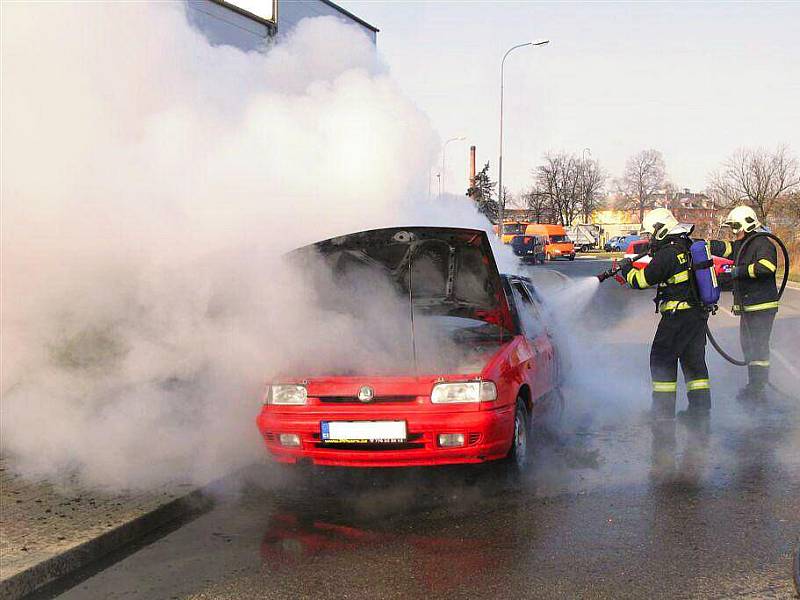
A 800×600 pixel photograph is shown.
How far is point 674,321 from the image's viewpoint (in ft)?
21.8

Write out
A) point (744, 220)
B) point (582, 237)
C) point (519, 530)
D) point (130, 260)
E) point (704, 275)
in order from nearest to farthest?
point (519, 530)
point (130, 260)
point (704, 275)
point (744, 220)
point (582, 237)

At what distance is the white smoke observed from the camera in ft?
16.7

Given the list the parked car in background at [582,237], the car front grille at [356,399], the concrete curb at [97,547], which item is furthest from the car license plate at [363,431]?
the parked car in background at [582,237]

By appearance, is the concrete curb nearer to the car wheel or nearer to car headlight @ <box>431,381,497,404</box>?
car headlight @ <box>431,381,497,404</box>

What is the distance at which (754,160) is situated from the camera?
149ft

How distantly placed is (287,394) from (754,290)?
5135mm

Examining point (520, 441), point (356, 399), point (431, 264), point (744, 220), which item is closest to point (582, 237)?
point (744, 220)

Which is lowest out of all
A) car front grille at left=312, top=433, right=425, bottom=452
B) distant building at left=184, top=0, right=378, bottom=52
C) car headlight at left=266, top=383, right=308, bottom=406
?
car front grille at left=312, top=433, right=425, bottom=452

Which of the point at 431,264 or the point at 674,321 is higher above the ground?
the point at 431,264

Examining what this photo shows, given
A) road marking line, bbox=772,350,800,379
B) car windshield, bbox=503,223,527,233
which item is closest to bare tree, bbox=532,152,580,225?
car windshield, bbox=503,223,527,233

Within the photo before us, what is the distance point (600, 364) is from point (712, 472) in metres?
4.48

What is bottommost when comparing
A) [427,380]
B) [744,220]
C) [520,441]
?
[520,441]

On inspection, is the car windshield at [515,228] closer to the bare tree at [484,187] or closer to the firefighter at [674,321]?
the bare tree at [484,187]

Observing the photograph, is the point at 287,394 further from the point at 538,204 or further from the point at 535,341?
the point at 538,204
